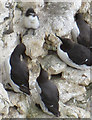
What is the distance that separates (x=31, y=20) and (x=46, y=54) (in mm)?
737

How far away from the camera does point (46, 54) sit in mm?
6457

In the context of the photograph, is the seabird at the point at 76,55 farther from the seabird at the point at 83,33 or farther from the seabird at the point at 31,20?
the seabird at the point at 31,20

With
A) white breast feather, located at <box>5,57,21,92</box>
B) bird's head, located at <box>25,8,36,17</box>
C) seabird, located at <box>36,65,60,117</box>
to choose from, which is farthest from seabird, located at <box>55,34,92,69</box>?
white breast feather, located at <box>5,57,21,92</box>

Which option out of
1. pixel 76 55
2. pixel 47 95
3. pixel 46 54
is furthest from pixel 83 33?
pixel 47 95

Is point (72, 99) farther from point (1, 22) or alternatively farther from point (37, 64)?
point (1, 22)

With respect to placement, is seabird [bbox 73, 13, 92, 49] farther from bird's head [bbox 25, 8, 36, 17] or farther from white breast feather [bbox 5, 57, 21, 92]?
white breast feather [bbox 5, 57, 21, 92]

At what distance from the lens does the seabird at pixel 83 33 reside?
7062mm

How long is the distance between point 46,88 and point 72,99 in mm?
859

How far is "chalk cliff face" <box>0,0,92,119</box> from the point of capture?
550cm

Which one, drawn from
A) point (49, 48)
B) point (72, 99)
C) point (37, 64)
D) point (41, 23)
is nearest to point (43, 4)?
point (41, 23)

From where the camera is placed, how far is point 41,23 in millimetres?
6449

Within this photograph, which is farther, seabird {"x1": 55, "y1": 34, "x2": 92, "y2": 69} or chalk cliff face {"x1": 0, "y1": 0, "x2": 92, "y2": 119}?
seabird {"x1": 55, "y1": 34, "x2": 92, "y2": 69}

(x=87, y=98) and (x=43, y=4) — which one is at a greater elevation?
(x=43, y=4)

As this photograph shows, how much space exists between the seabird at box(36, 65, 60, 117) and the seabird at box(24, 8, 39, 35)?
1.18 metres
